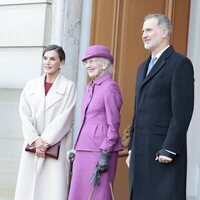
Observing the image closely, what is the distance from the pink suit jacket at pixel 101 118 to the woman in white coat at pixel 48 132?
15.6 inches

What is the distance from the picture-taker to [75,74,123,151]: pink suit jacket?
4.62 metres

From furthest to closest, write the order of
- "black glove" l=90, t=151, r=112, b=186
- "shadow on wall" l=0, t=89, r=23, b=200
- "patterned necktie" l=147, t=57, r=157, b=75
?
1. "shadow on wall" l=0, t=89, r=23, b=200
2. "black glove" l=90, t=151, r=112, b=186
3. "patterned necktie" l=147, t=57, r=157, b=75

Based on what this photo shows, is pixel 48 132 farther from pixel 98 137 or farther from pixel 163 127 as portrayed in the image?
pixel 163 127

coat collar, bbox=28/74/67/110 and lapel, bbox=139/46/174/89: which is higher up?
lapel, bbox=139/46/174/89

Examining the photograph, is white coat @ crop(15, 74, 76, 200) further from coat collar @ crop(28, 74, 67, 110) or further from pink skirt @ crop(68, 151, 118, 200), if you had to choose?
pink skirt @ crop(68, 151, 118, 200)

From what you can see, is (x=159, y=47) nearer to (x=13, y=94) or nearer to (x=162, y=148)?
(x=162, y=148)

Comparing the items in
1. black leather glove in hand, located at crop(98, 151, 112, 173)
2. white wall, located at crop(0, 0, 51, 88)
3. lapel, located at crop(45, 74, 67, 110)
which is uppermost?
white wall, located at crop(0, 0, 51, 88)

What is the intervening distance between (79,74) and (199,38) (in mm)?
1390

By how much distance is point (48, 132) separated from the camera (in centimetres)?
506

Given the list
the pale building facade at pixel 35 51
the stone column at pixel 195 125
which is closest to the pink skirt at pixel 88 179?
the pale building facade at pixel 35 51

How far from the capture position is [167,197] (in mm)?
3975

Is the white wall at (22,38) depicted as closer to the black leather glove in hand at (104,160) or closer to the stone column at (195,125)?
the stone column at (195,125)

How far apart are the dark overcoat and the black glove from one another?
1.28 ft

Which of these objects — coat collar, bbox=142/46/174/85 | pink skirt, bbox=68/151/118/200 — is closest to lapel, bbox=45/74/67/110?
pink skirt, bbox=68/151/118/200
